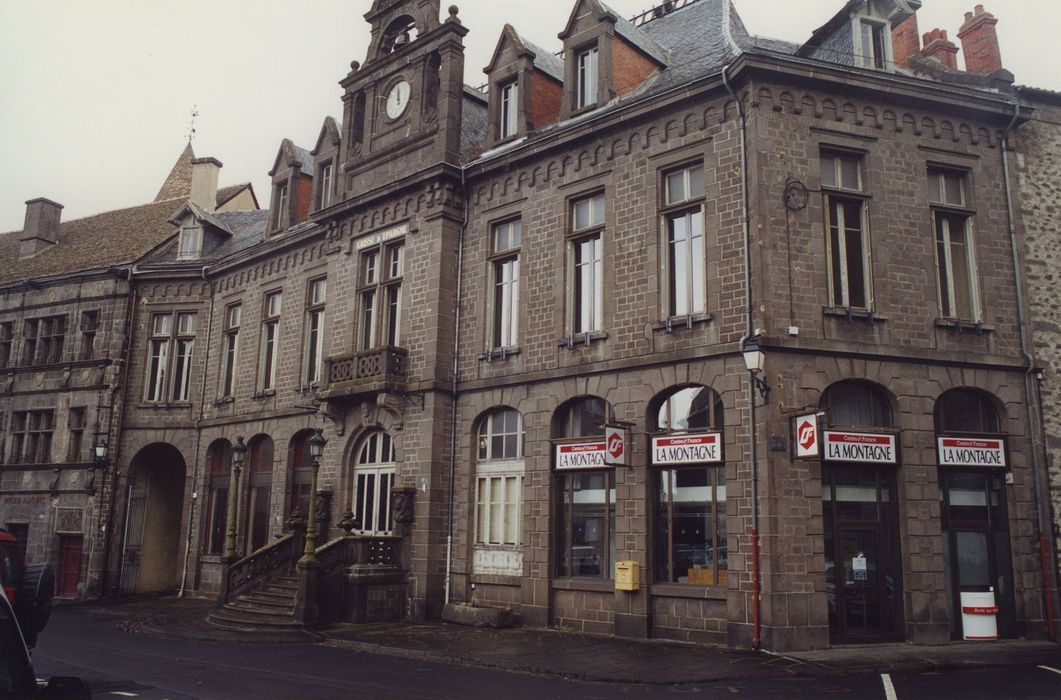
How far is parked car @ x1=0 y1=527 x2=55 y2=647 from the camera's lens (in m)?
12.1

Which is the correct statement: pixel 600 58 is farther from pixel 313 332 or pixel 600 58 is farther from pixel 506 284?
pixel 313 332

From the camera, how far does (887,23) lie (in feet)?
59.2

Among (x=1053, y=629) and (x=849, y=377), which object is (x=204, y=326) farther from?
(x=1053, y=629)

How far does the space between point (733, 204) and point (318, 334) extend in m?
13.6

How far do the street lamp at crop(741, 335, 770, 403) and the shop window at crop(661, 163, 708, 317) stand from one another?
192cm

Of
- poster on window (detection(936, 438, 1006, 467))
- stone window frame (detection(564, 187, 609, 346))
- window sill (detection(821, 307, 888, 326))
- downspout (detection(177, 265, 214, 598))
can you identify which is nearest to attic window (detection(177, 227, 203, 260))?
downspout (detection(177, 265, 214, 598))

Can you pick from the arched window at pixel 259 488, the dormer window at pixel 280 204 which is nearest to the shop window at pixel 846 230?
the arched window at pixel 259 488

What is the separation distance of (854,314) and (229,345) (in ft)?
66.0

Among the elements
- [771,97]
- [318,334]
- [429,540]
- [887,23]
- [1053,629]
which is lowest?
[1053,629]

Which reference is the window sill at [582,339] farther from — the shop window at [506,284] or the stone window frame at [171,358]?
the stone window frame at [171,358]

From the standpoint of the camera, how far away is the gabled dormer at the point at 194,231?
3138cm

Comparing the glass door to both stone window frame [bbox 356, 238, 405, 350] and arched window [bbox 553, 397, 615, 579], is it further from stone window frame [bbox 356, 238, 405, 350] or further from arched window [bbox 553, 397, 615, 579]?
stone window frame [bbox 356, 238, 405, 350]

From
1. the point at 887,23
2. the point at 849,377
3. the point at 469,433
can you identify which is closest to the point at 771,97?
the point at 887,23

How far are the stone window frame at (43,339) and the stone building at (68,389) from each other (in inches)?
1.5
